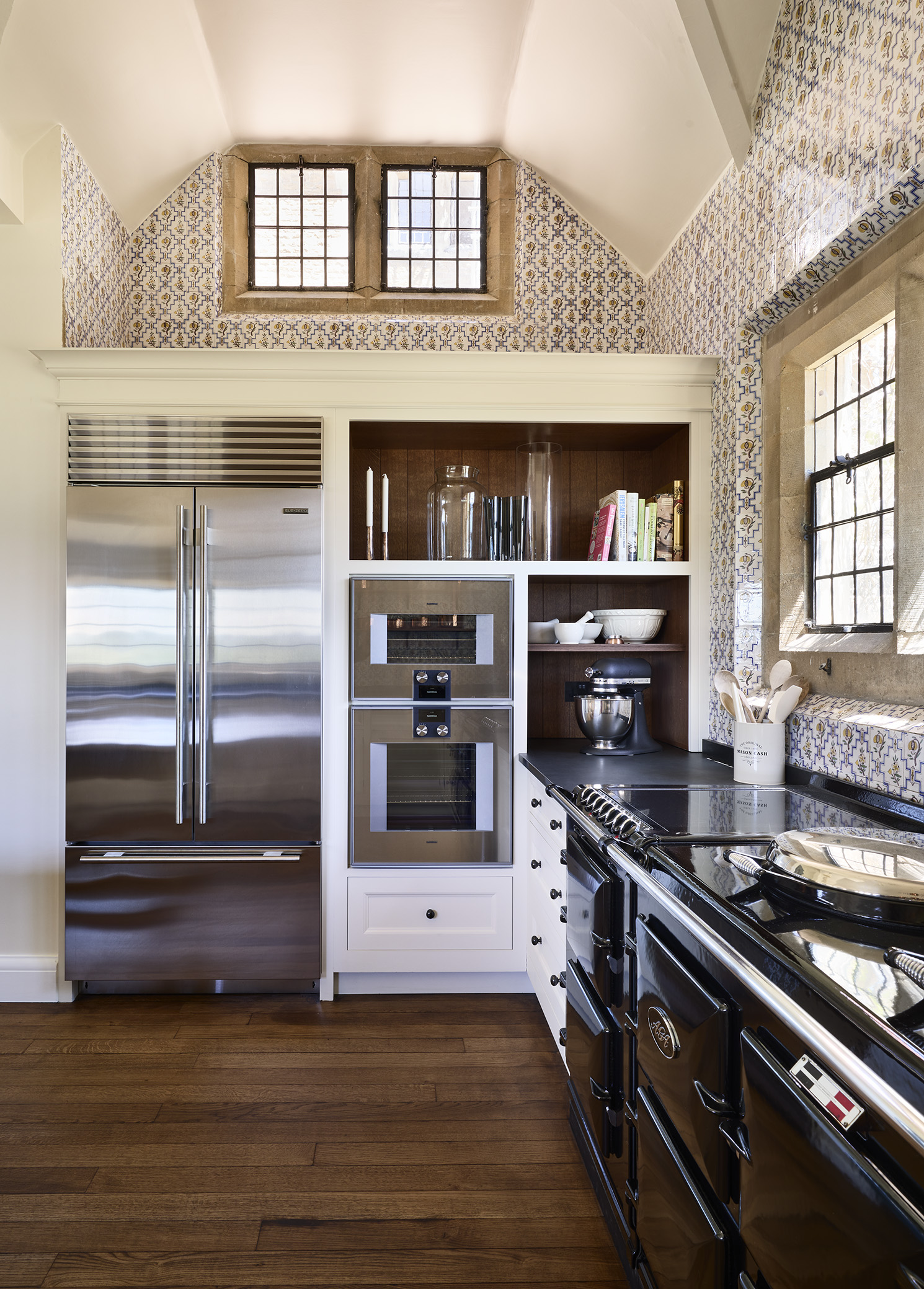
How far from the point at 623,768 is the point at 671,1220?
1.39 meters

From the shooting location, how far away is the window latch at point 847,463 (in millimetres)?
2141

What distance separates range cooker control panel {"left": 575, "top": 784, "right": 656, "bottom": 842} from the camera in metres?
1.57

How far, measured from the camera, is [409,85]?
311 cm

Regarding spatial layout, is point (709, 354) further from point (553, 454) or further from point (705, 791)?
point (705, 791)

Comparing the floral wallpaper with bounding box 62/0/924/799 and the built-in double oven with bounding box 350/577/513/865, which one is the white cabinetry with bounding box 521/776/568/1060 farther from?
the floral wallpaper with bounding box 62/0/924/799

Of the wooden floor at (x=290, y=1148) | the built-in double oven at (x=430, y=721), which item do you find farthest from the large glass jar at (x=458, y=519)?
the wooden floor at (x=290, y=1148)

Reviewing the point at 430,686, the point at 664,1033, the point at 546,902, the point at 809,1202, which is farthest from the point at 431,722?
the point at 809,1202

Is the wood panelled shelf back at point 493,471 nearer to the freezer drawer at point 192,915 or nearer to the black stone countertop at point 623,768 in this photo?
the black stone countertop at point 623,768

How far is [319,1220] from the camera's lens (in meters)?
1.78

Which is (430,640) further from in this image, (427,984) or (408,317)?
(408,317)

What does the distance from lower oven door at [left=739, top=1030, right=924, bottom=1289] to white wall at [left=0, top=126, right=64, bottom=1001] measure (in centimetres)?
262

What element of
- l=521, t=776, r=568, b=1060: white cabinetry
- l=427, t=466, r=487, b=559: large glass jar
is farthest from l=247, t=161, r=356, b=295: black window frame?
l=521, t=776, r=568, b=1060: white cabinetry

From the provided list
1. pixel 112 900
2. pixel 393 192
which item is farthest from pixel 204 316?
pixel 112 900

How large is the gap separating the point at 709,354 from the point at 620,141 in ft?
2.97
